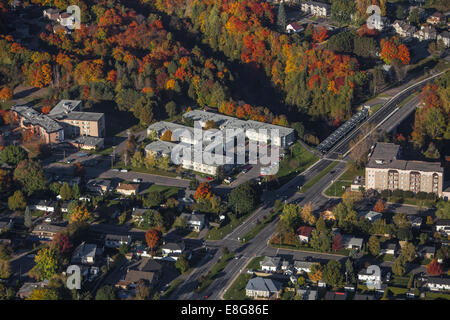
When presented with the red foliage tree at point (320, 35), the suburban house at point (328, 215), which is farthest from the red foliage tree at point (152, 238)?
the red foliage tree at point (320, 35)

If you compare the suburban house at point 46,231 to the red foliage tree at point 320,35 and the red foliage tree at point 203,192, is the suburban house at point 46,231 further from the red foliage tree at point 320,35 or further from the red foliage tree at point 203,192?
the red foliage tree at point 320,35

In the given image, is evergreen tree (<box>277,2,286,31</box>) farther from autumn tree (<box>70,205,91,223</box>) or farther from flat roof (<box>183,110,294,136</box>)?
autumn tree (<box>70,205,91,223</box>)

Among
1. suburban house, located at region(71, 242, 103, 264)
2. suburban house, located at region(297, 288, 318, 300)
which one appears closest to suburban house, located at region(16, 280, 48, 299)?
suburban house, located at region(71, 242, 103, 264)

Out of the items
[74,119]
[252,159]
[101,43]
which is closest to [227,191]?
[252,159]

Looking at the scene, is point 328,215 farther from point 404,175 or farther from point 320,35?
point 320,35

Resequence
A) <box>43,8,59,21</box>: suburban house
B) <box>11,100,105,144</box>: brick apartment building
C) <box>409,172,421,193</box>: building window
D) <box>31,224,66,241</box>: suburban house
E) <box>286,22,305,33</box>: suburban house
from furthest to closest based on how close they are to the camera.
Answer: <box>286,22,305,33</box>: suburban house < <box>43,8,59,21</box>: suburban house < <box>11,100,105,144</box>: brick apartment building < <box>409,172,421,193</box>: building window < <box>31,224,66,241</box>: suburban house

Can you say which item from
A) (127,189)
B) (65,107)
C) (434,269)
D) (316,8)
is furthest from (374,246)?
(316,8)

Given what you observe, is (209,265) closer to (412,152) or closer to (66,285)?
(66,285)
